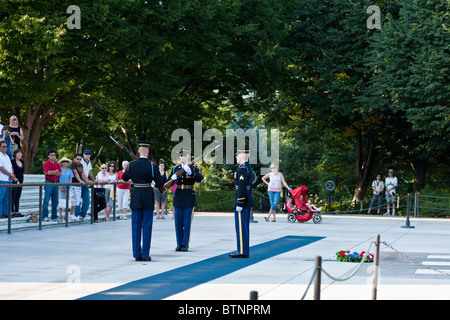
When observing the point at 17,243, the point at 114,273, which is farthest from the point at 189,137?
the point at 114,273

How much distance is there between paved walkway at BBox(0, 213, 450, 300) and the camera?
928cm

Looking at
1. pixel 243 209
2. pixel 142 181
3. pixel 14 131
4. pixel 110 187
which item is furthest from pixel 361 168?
pixel 142 181

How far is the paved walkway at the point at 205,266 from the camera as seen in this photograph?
928 centimetres

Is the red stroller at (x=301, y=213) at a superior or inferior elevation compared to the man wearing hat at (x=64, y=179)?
inferior

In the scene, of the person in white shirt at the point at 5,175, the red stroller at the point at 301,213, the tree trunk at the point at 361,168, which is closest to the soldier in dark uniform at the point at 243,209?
the person in white shirt at the point at 5,175

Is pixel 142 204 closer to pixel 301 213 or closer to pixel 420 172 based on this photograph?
pixel 301 213

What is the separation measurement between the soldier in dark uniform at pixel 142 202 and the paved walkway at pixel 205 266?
0.31 meters

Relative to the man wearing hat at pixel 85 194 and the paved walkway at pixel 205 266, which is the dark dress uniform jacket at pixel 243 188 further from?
the man wearing hat at pixel 85 194

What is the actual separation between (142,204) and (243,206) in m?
1.88

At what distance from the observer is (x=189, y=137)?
119ft

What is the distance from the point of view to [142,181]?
12.9 meters

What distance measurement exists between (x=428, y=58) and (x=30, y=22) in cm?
1689

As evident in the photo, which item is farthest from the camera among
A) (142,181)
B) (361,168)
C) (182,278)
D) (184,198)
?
(361,168)

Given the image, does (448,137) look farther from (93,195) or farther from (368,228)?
(93,195)
